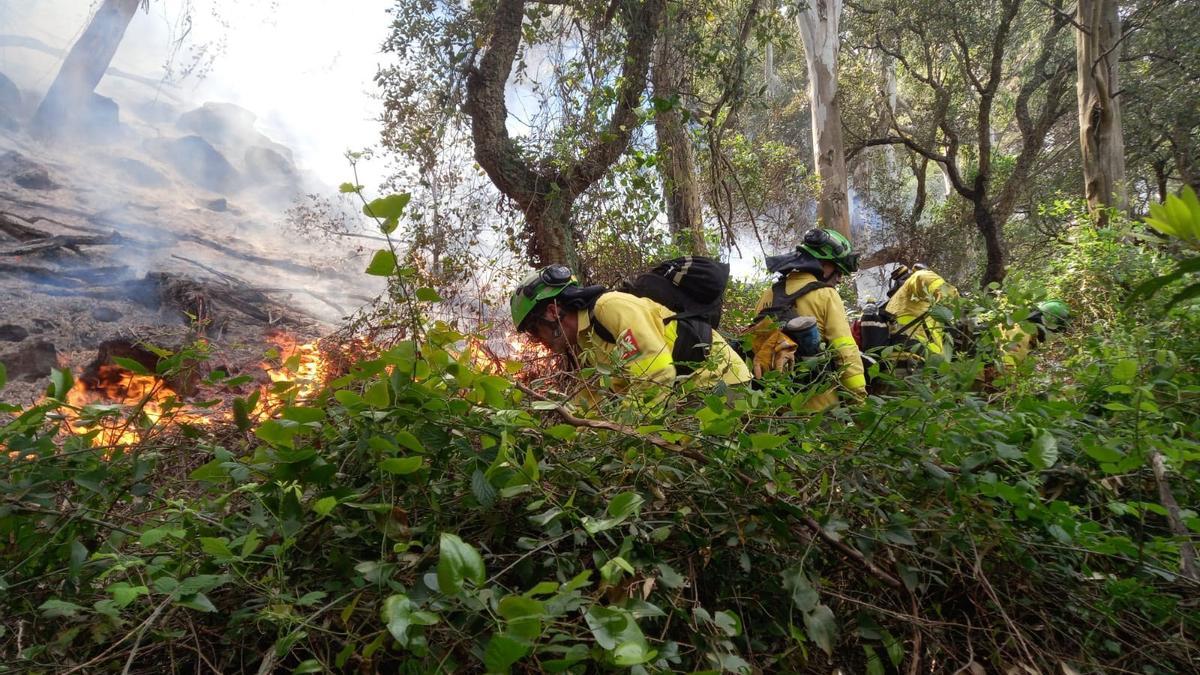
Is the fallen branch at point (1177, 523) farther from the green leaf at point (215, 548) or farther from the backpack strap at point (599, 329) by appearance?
the backpack strap at point (599, 329)

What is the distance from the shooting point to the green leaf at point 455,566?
79 cm

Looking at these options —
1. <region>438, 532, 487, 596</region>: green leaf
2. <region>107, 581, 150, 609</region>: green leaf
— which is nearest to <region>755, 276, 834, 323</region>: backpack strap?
<region>438, 532, 487, 596</region>: green leaf

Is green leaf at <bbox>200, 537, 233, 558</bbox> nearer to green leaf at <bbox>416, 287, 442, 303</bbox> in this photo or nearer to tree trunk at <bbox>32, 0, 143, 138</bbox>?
green leaf at <bbox>416, 287, 442, 303</bbox>

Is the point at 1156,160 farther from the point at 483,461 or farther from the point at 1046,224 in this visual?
the point at 483,461

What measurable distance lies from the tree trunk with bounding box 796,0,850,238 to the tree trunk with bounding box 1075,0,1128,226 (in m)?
2.74

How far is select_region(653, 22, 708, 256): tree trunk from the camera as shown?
590 centimetres

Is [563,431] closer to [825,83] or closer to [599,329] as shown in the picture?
[599,329]

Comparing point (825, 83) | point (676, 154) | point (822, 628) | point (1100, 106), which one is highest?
point (1100, 106)

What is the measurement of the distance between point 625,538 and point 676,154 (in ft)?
18.5

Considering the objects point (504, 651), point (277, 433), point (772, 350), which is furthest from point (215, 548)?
point (772, 350)

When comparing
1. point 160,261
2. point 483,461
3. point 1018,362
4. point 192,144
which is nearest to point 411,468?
point 483,461

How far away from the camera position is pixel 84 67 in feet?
52.6

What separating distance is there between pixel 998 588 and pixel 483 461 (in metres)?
0.94

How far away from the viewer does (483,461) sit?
1.10 metres
